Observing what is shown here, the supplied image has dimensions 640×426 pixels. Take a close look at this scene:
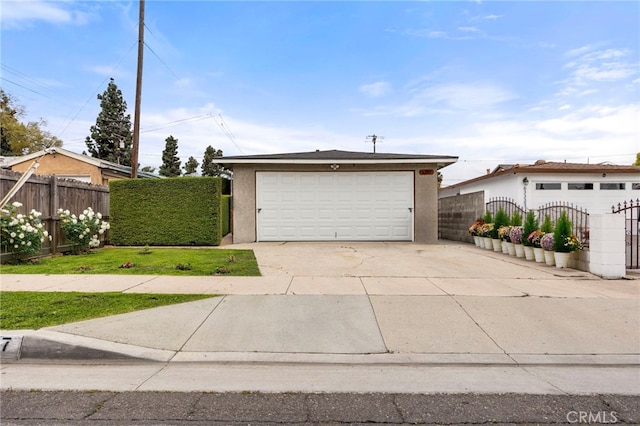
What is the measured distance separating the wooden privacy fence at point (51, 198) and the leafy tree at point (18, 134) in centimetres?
2953

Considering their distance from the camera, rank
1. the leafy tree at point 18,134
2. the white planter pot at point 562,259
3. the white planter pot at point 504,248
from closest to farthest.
→ the white planter pot at point 562,259 < the white planter pot at point 504,248 < the leafy tree at point 18,134

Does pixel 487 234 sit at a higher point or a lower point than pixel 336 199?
lower

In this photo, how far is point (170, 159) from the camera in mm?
39344

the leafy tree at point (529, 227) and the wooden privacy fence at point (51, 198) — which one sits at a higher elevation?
the wooden privacy fence at point (51, 198)

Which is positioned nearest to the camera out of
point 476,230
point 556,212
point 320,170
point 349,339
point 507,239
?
point 349,339

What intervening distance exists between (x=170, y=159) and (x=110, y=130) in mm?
6348

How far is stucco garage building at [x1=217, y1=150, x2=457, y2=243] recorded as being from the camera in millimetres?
13781

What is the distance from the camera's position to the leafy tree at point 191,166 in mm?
44531

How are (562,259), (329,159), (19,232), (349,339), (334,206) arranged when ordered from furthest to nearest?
(334,206) → (329,159) → (562,259) → (19,232) → (349,339)

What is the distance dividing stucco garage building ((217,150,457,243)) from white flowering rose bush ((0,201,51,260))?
6.09 m

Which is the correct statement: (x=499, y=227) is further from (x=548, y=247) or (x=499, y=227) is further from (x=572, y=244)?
(x=572, y=244)

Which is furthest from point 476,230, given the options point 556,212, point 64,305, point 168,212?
point 64,305

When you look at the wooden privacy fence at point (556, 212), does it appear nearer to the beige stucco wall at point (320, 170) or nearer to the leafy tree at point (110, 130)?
the beige stucco wall at point (320, 170)

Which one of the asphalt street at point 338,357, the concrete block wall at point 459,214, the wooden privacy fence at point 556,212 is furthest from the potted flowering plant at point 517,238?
the asphalt street at point 338,357
